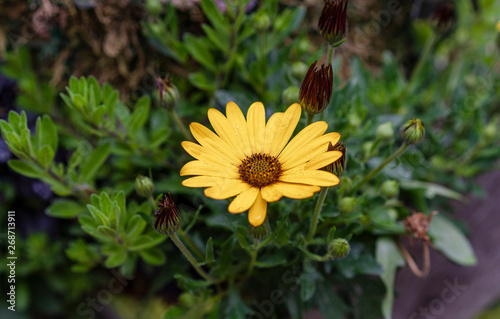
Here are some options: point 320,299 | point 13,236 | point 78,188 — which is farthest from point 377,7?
point 13,236

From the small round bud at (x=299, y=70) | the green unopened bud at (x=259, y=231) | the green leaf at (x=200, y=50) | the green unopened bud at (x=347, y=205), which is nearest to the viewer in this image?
the green unopened bud at (x=259, y=231)

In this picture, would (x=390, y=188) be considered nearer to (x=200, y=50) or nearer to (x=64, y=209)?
(x=200, y=50)

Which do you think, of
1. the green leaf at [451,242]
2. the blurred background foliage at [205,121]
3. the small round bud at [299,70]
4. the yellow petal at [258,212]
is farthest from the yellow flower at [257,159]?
the green leaf at [451,242]

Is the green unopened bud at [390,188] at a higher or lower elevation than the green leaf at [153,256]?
higher

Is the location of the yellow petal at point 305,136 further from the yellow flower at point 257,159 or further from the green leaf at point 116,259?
the green leaf at point 116,259

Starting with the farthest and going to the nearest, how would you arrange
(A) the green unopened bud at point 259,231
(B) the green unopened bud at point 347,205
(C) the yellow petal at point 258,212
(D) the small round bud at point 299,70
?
1. (D) the small round bud at point 299,70
2. (B) the green unopened bud at point 347,205
3. (A) the green unopened bud at point 259,231
4. (C) the yellow petal at point 258,212
